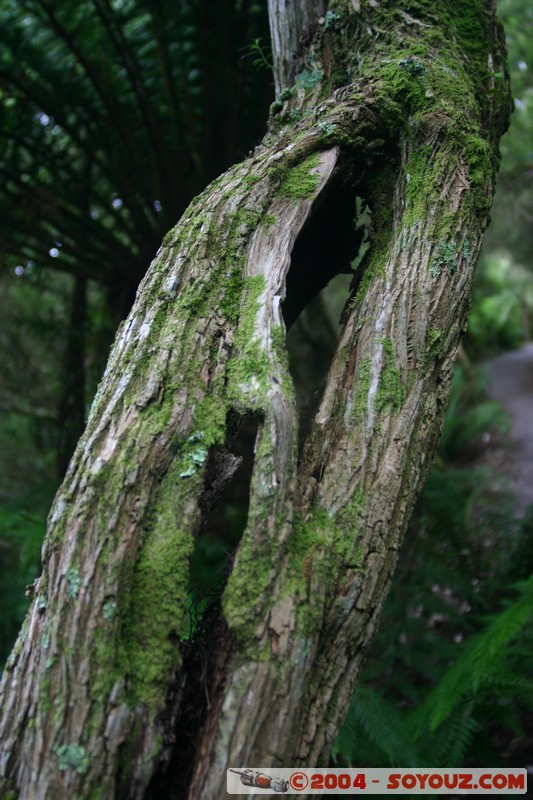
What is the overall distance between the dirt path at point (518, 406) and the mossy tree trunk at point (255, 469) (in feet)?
14.3

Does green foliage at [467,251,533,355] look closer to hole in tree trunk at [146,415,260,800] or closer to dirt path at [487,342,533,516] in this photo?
dirt path at [487,342,533,516]

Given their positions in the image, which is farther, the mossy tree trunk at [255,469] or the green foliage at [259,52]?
the green foliage at [259,52]

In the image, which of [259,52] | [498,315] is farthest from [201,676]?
[498,315]

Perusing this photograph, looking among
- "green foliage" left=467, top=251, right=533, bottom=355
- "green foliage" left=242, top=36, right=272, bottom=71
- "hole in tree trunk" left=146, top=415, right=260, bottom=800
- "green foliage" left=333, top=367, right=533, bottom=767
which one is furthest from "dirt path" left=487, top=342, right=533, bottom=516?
"hole in tree trunk" left=146, top=415, right=260, bottom=800

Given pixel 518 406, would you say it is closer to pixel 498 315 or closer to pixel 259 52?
pixel 498 315

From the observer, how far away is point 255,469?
1.29 metres

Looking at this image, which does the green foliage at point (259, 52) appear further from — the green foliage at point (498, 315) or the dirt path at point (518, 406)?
the green foliage at point (498, 315)

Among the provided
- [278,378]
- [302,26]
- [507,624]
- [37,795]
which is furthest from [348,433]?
[302,26]

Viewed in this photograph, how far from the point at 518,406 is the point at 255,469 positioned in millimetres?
7988

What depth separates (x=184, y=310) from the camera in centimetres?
147

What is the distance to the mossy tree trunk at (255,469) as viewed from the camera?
114cm

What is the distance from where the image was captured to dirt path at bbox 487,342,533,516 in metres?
6.04

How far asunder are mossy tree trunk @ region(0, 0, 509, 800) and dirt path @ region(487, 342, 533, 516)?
4367mm

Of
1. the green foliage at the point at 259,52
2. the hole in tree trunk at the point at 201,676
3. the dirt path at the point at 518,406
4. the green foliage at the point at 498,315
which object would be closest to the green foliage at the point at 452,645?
the dirt path at the point at 518,406
